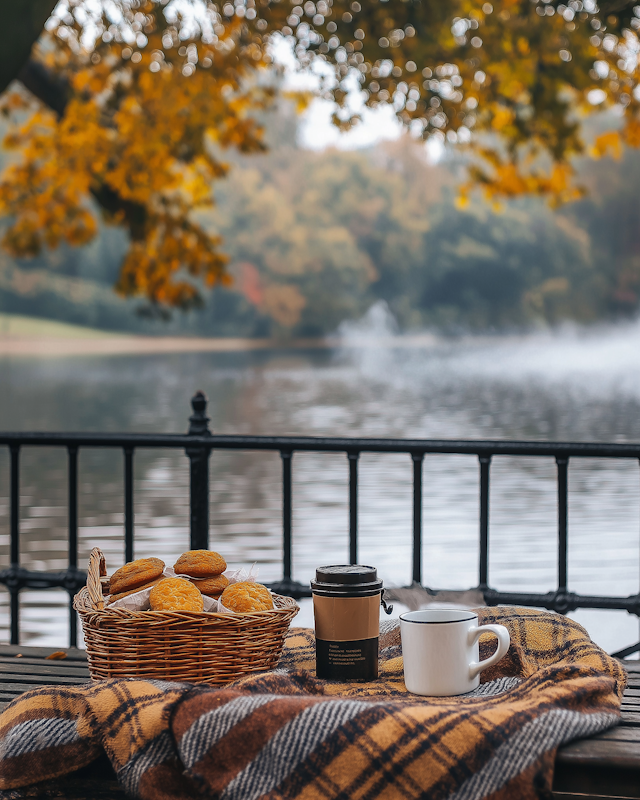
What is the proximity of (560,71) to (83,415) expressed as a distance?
74.2ft

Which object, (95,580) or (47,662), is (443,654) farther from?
(47,662)

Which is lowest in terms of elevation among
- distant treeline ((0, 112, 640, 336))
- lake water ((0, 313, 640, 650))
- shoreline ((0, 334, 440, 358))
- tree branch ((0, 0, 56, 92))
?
lake water ((0, 313, 640, 650))

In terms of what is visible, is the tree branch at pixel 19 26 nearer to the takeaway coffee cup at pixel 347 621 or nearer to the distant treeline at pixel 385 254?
the takeaway coffee cup at pixel 347 621

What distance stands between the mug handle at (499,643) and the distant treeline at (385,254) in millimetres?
31297

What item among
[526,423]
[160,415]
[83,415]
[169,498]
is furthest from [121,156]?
[83,415]

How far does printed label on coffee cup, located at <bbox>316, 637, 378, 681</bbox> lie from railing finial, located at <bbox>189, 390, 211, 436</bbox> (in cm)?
134

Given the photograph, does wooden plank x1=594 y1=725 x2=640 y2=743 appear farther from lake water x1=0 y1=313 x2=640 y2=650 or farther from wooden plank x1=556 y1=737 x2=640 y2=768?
lake water x1=0 y1=313 x2=640 y2=650

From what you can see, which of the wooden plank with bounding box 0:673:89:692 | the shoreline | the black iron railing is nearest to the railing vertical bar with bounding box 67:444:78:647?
the black iron railing

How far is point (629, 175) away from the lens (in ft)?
99.3

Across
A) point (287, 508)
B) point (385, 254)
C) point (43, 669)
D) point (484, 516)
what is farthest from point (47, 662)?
point (385, 254)

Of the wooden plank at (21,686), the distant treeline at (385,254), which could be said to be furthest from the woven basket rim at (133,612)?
the distant treeline at (385,254)

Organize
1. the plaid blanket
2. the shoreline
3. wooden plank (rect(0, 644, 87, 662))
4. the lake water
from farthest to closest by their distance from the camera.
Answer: the shoreline
the lake water
wooden plank (rect(0, 644, 87, 662))
the plaid blanket

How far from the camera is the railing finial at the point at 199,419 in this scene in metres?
3.03

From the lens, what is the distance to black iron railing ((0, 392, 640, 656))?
2740 millimetres
